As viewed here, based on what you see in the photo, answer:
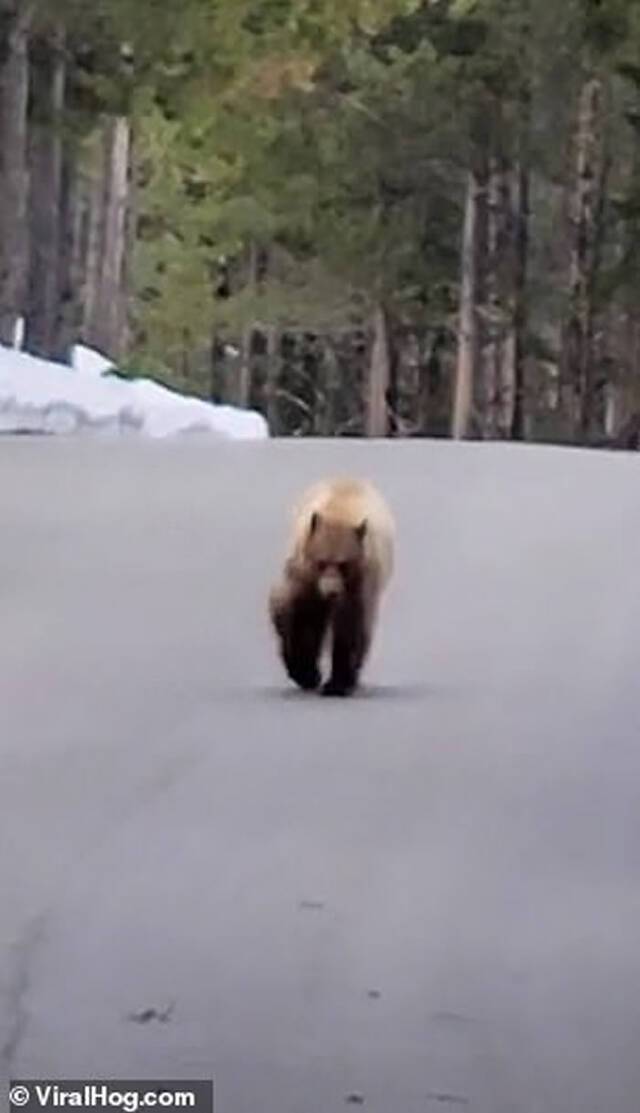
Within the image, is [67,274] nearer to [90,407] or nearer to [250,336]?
[250,336]

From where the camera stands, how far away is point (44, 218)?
20.6 meters

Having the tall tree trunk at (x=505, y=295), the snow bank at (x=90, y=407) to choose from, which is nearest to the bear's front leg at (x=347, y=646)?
the snow bank at (x=90, y=407)

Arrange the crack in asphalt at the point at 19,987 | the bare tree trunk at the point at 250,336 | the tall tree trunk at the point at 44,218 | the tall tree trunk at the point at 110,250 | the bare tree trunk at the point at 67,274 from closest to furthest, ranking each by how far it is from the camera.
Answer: the crack in asphalt at the point at 19,987
the tall tree trunk at the point at 44,218
the bare tree trunk at the point at 67,274
the tall tree trunk at the point at 110,250
the bare tree trunk at the point at 250,336

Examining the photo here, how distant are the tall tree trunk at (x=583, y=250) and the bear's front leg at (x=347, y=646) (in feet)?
51.2

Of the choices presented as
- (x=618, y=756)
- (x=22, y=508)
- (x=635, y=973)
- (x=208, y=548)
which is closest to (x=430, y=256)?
(x=22, y=508)

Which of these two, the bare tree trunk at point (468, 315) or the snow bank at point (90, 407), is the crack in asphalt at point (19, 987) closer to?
the snow bank at point (90, 407)

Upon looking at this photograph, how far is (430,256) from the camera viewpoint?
2358cm

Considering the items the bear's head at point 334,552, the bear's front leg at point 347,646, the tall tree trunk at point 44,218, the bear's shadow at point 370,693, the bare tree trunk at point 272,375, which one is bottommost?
the bare tree trunk at point 272,375

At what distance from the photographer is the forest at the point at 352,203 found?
1828 cm

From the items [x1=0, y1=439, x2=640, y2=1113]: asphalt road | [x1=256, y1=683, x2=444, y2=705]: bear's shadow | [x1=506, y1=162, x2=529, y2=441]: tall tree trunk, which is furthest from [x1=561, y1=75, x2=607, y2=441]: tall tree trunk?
[x1=256, y1=683, x2=444, y2=705]: bear's shadow

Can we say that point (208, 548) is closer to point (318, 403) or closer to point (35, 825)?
point (35, 825)

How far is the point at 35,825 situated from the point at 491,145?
1789cm

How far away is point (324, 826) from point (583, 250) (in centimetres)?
1810

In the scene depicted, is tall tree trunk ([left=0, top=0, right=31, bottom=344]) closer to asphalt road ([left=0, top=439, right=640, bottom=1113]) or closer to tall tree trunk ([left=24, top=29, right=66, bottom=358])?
tall tree trunk ([left=24, top=29, right=66, bottom=358])
